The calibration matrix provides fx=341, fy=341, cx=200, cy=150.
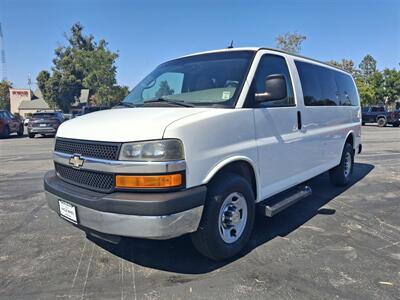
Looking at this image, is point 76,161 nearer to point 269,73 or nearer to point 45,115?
point 269,73

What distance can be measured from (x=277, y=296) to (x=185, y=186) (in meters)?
1.20

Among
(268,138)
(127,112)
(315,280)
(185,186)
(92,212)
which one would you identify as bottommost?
(315,280)

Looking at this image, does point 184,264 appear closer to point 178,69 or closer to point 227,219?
point 227,219

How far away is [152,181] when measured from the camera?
9.23 ft

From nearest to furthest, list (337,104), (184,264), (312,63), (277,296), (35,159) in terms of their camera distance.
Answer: (277,296), (184,264), (312,63), (337,104), (35,159)

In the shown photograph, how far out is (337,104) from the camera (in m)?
6.07

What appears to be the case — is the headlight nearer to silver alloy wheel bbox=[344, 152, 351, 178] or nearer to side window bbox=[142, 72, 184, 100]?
side window bbox=[142, 72, 184, 100]

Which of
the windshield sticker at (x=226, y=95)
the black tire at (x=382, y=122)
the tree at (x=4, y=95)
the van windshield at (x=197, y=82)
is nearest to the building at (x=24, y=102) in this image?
the tree at (x=4, y=95)

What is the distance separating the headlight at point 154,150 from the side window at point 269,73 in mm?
Result: 1195

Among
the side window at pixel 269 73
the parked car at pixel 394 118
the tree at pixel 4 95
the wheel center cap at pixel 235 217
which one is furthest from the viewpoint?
the tree at pixel 4 95

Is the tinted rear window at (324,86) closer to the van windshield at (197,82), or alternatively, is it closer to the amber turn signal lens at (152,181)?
the van windshield at (197,82)

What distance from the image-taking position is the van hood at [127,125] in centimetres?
284

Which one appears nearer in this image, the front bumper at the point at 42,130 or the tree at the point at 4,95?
the front bumper at the point at 42,130

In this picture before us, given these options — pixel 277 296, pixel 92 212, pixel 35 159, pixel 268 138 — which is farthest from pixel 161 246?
pixel 35 159
